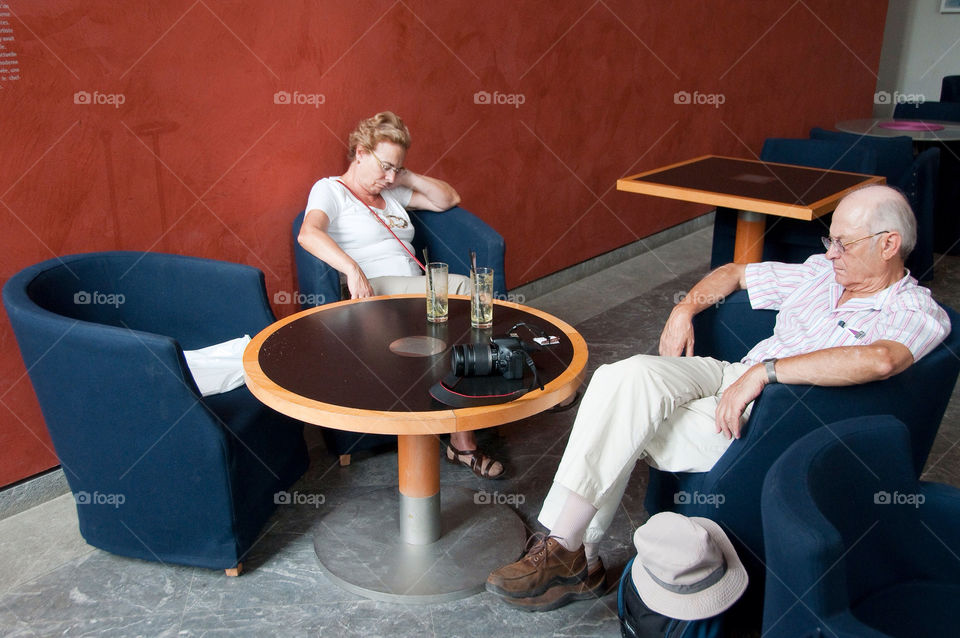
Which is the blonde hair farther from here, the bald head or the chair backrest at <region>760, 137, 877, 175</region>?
the chair backrest at <region>760, 137, 877, 175</region>

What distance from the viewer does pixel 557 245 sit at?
16.4 ft

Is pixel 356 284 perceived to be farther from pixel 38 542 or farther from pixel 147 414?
pixel 38 542

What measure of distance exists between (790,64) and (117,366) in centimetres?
626

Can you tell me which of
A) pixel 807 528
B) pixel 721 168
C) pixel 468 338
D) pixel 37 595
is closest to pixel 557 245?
pixel 721 168

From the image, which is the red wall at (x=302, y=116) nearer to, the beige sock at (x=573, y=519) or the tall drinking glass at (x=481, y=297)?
the tall drinking glass at (x=481, y=297)

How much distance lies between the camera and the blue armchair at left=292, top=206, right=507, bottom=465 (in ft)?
9.87

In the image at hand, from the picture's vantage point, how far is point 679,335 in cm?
261

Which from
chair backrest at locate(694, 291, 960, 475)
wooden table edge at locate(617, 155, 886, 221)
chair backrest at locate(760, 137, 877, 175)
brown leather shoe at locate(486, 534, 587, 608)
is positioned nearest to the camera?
chair backrest at locate(694, 291, 960, 475)

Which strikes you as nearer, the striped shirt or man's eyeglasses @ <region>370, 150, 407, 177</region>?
→ the striped shirt

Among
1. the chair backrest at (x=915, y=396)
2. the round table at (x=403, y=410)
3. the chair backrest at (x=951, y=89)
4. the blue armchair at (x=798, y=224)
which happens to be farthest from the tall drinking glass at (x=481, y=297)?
Result: the chair backrest at (x=951, y=89)

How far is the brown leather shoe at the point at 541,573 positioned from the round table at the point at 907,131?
13.9 ft

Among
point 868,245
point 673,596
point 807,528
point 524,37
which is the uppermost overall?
point 524,37

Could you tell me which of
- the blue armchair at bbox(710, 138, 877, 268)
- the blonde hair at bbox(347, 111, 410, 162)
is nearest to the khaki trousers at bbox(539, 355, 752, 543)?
the blonde hair at bbox(347, 111, 410, 162)

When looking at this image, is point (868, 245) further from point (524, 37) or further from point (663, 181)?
point (524, 37)
